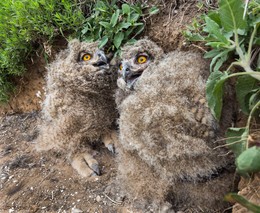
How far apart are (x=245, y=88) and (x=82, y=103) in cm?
132

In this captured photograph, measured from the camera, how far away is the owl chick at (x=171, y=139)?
1.87 meters

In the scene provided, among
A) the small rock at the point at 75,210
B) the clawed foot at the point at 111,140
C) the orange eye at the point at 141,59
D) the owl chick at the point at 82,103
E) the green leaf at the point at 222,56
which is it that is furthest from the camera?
the clawed foot at the point at 111,140

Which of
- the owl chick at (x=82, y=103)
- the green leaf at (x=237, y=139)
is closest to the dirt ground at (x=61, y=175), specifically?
the owl chick at (x=82, y=103)

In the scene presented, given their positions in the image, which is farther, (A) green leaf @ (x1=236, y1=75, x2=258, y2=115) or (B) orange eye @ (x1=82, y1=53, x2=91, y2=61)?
(B) orange eye @ (x1=82, y1=53, x2=91, y2=61)

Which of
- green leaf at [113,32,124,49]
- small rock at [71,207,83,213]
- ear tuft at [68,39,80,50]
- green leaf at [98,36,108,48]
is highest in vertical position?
ear tuft at [68,39,80,50]

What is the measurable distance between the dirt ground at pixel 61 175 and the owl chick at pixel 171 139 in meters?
0.22

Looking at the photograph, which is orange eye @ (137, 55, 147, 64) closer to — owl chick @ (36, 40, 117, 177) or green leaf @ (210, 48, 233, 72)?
owl chick @ (36, 40, 117, 177)

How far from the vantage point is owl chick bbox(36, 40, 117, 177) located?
8.52 ft

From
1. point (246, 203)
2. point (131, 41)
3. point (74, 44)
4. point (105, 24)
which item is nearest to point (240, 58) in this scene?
point (246, 203)

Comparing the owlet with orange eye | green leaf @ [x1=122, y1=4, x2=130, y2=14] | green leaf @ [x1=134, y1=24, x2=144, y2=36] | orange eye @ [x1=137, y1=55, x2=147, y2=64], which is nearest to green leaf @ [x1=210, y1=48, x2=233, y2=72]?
orange eye @ [x1=137, y1=55, x2=147, y2=64]

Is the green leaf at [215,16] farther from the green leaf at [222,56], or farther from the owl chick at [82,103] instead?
the owl chick at [82,103]

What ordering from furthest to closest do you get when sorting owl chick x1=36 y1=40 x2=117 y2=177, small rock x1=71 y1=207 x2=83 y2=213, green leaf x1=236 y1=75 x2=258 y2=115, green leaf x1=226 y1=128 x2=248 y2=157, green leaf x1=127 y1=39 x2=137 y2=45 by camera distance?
owl chick x1=36 y1=40 x2=117 y2=177 < green leaf x1=127 y1=39 x2=137 y2=45 < small rock x1=71 y1=207 x2=83 y2=213 < green leaf x1=236 y1=75 x2=258 y2=115 < green leaf x1=226 y1=128 x2=248 y2=157

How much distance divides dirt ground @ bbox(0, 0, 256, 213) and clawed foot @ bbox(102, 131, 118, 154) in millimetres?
61

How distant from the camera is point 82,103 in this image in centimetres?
264
